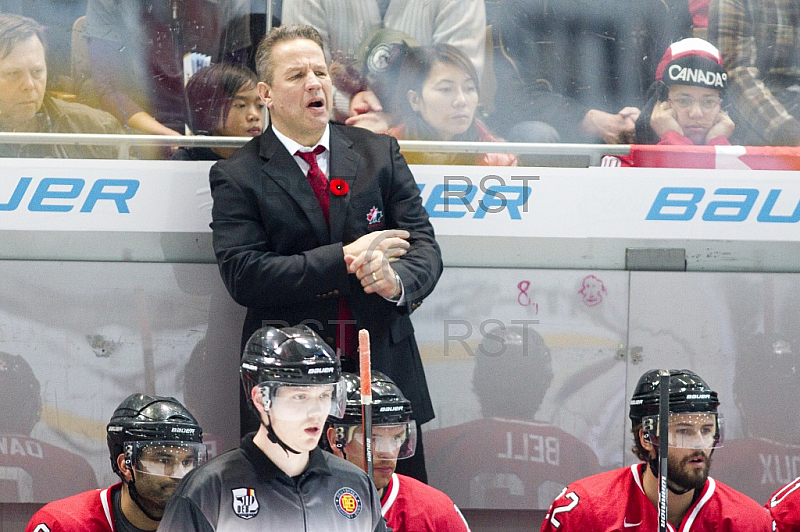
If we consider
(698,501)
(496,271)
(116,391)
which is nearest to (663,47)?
(496,271)

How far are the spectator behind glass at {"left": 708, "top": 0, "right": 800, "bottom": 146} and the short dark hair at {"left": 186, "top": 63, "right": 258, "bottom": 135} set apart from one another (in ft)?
5.97

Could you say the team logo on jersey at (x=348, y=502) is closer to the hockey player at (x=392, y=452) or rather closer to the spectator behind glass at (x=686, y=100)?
the hockey player at (x=392, y=452)

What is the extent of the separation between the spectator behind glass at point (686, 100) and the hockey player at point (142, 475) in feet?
6.73

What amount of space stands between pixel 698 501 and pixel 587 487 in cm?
35

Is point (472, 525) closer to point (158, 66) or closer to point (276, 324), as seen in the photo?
point (276, 324)

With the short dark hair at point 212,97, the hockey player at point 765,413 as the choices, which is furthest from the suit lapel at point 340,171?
the hockey player at point 765,413

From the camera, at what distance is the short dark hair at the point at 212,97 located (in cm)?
410

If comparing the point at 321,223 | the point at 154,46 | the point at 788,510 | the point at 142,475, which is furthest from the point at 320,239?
the point at 788,510

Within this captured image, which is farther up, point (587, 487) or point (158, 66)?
point (158, 66)

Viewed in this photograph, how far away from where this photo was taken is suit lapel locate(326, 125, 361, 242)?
3648 mm

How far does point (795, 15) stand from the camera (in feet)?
13.9

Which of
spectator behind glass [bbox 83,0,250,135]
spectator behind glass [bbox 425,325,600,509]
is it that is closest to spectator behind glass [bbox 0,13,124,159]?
spectator behind glass [bbox 83,0,250,135]

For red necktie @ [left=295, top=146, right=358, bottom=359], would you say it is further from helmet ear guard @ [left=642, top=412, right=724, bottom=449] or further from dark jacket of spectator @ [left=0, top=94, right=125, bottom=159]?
helmet ear guard @ [left=642, top=412, right=724, bottom=449]

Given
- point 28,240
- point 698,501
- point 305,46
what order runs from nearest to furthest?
point 698,501 < point 305,46 < point 28,240
